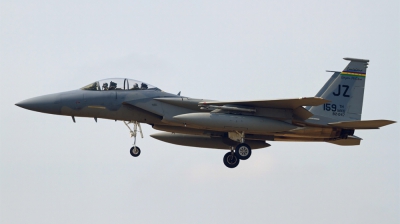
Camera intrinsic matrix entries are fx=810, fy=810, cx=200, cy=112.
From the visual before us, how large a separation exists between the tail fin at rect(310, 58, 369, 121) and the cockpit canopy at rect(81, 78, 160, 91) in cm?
574

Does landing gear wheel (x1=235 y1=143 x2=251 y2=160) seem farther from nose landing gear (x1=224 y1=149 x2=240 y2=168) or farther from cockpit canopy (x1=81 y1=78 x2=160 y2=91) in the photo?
cockpit canopy (x1=81 y1=78 x2=160 y2=91)

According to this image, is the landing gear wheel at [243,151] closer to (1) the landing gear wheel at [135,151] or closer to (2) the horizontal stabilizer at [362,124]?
(2) the horizontal stabilizer at [362,124]

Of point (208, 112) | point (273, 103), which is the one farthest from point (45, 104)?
point (273, 103)

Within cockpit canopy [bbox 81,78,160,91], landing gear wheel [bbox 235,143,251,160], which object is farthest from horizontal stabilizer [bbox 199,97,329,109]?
cockpit canopy [bbox 81,78,160,91]

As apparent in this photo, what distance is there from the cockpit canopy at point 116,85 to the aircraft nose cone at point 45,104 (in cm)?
104

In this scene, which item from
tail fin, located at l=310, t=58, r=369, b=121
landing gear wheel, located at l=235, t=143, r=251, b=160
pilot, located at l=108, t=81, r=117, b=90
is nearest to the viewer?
landing gear wheel, located at l=235, t=143, r=251, b=160

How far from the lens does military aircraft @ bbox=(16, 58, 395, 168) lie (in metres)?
24.8

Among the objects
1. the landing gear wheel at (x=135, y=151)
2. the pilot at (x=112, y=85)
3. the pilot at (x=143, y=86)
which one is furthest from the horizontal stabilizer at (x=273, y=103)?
the pilot at (x=112, y=85)

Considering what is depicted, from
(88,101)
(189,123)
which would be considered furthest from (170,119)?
(88,101)

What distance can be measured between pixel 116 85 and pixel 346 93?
7.56 metres

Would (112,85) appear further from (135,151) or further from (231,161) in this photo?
(231,161)

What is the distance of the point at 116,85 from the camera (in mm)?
25516

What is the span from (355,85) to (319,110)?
157 centimetres

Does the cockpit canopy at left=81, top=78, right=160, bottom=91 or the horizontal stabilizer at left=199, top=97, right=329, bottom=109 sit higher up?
the cockpit canopy at left=81, top=78, right=160, bottom=91
